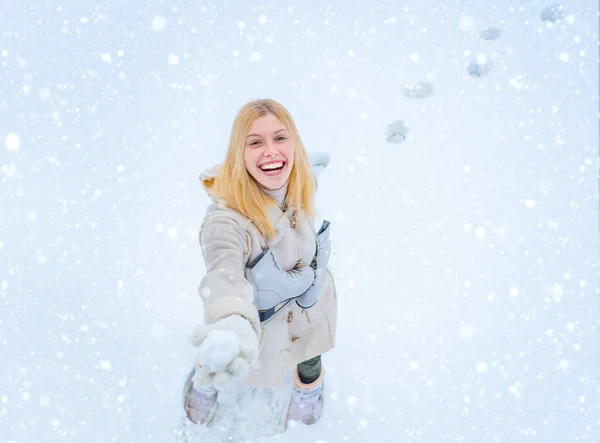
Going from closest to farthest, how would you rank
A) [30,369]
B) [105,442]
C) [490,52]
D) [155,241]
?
[105,442] → [30,369] → [155,241] → [490,52]

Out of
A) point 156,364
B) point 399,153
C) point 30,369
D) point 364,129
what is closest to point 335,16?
point 364,129

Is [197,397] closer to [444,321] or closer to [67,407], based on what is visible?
[67,407]

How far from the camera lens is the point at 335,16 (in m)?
3.75

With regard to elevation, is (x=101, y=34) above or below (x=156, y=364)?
above

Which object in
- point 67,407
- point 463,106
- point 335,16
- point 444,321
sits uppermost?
point 335,16

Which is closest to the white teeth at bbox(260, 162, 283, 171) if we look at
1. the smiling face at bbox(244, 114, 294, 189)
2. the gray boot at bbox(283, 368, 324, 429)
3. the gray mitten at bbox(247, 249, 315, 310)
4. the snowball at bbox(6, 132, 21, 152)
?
the smiling face at bbox(244, 114, 294, 189)

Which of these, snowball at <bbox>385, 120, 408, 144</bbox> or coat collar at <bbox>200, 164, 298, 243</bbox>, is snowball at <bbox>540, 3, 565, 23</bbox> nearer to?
snowball at <bbox>385, 120, 408, 144</bbox>

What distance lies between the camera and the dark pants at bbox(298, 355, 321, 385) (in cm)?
217

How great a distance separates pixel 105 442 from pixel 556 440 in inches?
79.1

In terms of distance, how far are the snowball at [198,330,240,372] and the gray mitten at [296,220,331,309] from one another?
665 millimetres

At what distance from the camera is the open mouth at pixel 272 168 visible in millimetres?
1567

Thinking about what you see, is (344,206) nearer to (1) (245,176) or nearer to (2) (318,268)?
(2) (318,268)

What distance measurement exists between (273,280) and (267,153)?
39 centimetres

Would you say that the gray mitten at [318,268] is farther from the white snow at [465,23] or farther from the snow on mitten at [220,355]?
the white snow at [465,23]
